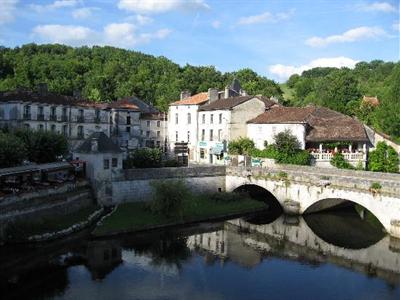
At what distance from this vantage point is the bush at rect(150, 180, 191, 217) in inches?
1598

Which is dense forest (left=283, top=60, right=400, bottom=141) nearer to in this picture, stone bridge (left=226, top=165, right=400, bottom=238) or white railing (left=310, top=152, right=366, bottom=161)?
white railing (left=310, top=152, right=366, bottom=161)

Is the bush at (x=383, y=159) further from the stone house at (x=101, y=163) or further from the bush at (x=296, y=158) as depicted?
the stone house at (x=101, y=163)

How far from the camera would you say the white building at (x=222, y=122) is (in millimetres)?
63281

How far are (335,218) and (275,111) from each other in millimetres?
20368

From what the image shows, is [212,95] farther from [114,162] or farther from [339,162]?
[114,162]

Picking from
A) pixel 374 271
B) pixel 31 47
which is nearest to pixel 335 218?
pixel 374 271

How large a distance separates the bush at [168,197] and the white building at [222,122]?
23.6m

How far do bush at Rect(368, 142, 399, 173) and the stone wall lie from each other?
57.0 feet

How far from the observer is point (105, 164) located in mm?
43906

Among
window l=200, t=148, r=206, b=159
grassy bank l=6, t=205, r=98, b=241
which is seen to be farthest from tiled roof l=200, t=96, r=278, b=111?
grassy bank l=6, t=205, r=98, b=241

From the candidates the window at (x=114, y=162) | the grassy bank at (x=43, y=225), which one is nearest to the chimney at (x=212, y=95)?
the window at (x=114, y=162)

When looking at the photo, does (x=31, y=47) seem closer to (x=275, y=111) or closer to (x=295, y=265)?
(x=275, y=111)

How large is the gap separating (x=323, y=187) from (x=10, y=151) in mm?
27832

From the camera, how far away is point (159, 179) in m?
46.8
